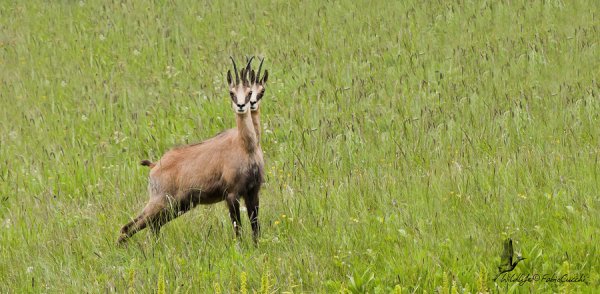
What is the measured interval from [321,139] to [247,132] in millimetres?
3469

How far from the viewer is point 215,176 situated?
26.2 feet

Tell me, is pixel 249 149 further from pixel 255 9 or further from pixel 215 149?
pixel 255 9

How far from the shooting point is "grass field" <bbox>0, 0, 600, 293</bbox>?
6785mm

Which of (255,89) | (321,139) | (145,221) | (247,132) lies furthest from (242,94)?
(321,139)

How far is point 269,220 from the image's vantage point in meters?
8.17

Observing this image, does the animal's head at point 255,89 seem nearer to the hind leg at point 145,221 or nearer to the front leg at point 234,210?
the front leg at point 234,210

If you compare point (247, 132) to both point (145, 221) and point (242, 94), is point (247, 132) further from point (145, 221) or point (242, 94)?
point (145, 221)

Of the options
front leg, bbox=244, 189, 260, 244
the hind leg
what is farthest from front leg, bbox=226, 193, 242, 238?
the hind leg

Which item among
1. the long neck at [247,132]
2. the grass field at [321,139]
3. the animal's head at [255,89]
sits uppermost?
the animal's head at [255,89]

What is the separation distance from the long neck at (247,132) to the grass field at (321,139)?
2.36 feet

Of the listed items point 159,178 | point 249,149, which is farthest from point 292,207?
point 159,178

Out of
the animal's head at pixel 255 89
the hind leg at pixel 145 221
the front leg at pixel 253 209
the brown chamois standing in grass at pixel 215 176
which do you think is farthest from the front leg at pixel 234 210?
the animal's head at pixel 255 89

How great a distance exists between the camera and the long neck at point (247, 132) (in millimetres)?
7801

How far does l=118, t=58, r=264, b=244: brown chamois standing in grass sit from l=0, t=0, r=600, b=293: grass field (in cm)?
27
